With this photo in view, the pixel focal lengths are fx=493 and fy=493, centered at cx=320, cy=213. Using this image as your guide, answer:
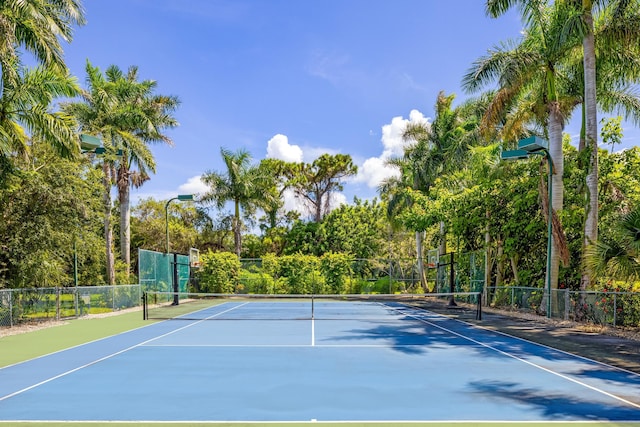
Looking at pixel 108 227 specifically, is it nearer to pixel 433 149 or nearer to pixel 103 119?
pixel 103 119

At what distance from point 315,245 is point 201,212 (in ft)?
34.0

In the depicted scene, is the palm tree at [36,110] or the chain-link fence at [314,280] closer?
the palm tree at [36,110]

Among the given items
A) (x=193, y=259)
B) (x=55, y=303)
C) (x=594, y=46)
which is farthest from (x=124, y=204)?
(x=594, y=46)

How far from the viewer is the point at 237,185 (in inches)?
1475

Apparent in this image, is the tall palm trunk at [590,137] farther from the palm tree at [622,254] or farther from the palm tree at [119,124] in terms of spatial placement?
the palm tree at [119,124]

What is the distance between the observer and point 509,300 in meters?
21.7

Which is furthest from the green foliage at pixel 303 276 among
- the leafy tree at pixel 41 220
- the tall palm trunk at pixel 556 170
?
the tall palm trunk at pixel 556 170

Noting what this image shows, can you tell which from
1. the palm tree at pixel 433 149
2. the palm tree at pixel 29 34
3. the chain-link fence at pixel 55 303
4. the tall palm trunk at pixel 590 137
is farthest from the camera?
the palm tree at pixel 433 149

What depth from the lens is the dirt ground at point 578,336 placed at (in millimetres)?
10664

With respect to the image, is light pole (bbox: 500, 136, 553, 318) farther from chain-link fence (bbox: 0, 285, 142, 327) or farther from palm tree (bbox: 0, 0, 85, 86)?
chain-link fence (bbox: 0, 285, 142, 327)

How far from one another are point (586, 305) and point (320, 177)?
34.6 metres

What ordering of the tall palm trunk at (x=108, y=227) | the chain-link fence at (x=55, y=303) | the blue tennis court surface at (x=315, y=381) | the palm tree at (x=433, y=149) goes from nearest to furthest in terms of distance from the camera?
the blue tennis court surface at (x=315, y=381)
the chain-link fence at (x=55, y=303)
the tall palm trunk at (x=108, y=227)
the palm tree at (x=433, y=149)

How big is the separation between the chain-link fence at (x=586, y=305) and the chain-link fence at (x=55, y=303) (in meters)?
17.1

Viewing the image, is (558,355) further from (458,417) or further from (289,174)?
(289,174)
